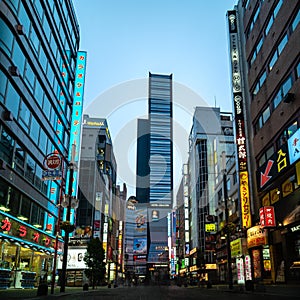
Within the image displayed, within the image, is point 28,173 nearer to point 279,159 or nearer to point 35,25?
point 35,25

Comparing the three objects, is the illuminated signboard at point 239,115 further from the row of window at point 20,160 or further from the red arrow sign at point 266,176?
the row of window at point 20,160

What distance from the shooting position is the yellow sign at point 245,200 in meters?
35.3

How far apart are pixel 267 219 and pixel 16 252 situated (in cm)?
2156

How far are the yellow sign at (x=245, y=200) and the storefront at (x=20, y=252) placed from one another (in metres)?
19.5

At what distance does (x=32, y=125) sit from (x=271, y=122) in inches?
870

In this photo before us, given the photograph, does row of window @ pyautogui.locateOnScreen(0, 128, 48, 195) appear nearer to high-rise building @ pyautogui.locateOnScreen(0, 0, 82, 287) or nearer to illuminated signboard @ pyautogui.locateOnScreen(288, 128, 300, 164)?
high-rise building @ pyautogui.locateOnScreen(0, 0, 82, 287)

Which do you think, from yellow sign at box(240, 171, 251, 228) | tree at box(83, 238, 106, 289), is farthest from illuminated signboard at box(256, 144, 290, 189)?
tree at box(83, 238, 106, 289)

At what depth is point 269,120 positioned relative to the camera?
32.3 metres

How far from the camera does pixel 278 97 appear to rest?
3044cm

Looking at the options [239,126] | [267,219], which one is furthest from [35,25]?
[267,219]

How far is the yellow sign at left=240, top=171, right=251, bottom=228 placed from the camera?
35.3 m

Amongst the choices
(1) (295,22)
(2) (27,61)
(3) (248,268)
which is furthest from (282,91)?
(2) (27,61)

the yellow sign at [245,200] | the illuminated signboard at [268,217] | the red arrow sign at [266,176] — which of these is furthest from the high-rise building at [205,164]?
the illuminated signboard at [268,217]

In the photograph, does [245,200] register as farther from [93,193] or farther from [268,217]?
[93,193]
